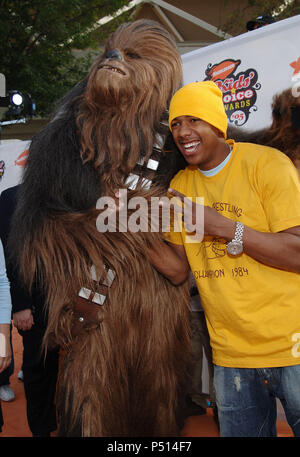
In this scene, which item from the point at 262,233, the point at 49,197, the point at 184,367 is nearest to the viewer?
the point at 262,233

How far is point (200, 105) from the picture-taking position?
4.75 ft

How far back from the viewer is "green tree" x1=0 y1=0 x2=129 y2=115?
8477 mm

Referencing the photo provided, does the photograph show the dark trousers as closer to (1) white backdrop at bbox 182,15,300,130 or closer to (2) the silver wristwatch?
(2) the silver wristwatch

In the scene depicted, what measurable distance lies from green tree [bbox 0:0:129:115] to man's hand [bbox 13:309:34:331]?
6.97m

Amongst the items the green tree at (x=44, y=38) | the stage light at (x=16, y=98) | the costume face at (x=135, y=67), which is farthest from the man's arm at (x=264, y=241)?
the green tree at (x=44, y=38)

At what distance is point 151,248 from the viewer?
5.53ft

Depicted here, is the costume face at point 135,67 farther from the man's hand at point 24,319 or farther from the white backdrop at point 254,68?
the man's hand at point 24,319

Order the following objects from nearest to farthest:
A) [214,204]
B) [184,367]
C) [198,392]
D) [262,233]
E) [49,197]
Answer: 1. [262,233]
2. [214,204]
3. [49,197]
4. [184,367]
5. [198,392]

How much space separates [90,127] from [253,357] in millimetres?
1042

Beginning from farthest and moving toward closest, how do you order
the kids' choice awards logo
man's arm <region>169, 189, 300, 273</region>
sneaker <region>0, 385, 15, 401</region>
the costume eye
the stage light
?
the stage light
sneaker <region>0, 385, 15, 401</region>
the kids' choice awards logo
the costume eye
man's arm <region>169, 189, 300, 273</region>

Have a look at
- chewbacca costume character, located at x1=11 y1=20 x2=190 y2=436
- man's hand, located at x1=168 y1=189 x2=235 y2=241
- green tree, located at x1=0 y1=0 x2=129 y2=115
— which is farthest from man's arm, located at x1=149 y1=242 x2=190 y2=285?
green tree, located at x1=0 y1=0 x2=129 y2=115

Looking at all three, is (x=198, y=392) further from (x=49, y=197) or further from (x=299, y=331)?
(x=49, y=197)

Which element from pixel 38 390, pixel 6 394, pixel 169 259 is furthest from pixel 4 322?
pixel 6 394
